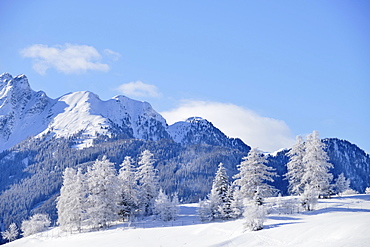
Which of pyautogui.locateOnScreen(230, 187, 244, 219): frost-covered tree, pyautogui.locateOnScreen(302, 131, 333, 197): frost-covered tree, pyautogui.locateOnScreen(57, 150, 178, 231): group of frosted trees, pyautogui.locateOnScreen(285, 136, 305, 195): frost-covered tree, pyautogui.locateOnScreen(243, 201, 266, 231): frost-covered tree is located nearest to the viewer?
pyautogui.locateOnScreen(243, 201, 266, 231): frost-covered tree

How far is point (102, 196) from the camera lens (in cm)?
6294

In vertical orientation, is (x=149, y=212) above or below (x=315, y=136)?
below

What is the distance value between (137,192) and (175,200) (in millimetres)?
8655

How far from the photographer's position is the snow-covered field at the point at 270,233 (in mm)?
31203

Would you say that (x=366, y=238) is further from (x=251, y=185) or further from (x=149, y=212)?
(x=149, y=212)

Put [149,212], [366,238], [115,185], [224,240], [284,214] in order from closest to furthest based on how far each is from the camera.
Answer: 1. [366,238]
2. [224,240]
3. [284,214]
4. [115,185]
5. [149,212]

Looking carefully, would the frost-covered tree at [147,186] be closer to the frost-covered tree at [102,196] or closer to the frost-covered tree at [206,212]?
the frost-covered tree at [102,196]

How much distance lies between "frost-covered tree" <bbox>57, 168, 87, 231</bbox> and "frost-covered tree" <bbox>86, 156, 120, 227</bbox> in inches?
53.6

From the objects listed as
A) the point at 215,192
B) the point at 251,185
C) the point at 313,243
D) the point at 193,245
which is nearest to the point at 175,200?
the point at 215,192

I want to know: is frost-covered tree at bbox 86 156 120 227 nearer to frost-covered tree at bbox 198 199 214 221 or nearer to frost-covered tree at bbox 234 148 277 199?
frost-covered tree at bbox 198 199 214 221

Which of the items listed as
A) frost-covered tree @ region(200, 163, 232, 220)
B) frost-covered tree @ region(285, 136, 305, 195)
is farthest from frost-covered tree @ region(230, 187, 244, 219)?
frost-covered tree @ region(285, 136, 305, 195)

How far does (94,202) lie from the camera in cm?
6269

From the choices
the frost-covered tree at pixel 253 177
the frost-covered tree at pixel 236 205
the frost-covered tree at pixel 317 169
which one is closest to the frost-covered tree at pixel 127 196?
the frost-covered tree at pixel 236 205

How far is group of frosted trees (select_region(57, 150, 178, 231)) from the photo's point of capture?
2410 inches
